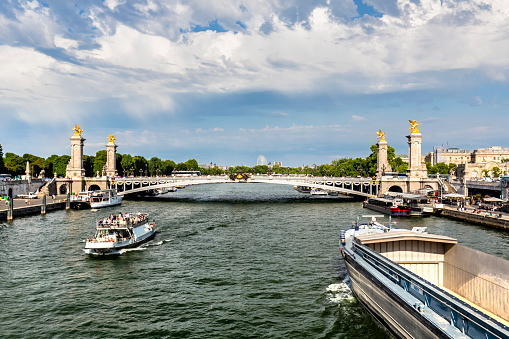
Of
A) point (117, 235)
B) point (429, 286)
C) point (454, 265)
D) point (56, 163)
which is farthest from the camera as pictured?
point (56, 163)

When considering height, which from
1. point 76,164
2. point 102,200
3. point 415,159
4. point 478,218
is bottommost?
point 478,218

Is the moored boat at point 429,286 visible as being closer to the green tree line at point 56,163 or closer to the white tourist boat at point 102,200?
the white tourist boat at point 102,200

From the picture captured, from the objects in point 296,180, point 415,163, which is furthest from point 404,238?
point 415,163

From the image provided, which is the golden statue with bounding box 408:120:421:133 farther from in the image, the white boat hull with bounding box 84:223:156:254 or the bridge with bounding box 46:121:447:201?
the white boat hull with bounding box 84:223:156:254

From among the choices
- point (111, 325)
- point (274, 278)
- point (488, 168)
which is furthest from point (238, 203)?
point (488, 168)

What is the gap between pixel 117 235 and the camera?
113ft

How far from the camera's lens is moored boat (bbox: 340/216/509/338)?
12148 mm

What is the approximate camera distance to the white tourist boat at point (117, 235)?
3232 centimetres

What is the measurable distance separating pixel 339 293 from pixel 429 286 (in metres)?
8.76

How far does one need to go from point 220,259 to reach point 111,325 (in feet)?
42.9

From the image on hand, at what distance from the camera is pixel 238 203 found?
81.9 m

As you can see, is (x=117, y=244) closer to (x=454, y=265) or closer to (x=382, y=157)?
(x=454, y=265)

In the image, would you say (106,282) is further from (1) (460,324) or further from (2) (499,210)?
(2) (499,210)

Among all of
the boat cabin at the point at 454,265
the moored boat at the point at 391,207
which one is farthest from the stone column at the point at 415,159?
the boat cabin at the point at 454,265
